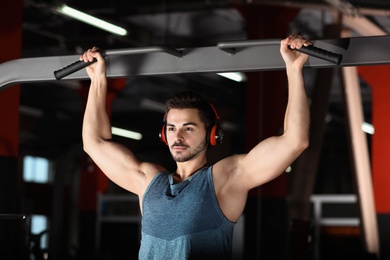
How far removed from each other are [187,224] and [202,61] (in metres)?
0.59

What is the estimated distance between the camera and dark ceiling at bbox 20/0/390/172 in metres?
9.53

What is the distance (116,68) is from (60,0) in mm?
5117

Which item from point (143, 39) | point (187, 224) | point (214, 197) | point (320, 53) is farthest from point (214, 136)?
point (143, 39)

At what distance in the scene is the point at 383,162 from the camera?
867 centimetres

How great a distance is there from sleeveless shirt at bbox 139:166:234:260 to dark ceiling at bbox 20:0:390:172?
5273mm

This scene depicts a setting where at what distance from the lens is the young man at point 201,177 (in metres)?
2.55

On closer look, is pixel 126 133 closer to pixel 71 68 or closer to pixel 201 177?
pixel 71 68

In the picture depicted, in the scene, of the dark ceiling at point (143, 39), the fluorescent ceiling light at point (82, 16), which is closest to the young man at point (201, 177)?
the fluorescent ceiling light at point (82, 16)

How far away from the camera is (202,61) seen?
2.74 meters

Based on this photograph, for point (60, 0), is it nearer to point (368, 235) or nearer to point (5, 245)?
point (5, 245)

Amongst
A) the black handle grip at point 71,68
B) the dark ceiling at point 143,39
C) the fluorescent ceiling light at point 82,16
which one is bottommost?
the black handle grip at point 71,68

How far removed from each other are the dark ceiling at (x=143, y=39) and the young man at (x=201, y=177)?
5120 mm

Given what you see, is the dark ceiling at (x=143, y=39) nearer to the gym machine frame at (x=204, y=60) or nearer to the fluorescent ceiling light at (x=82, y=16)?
the fluorescent ceiling light at (x=82, y=16)

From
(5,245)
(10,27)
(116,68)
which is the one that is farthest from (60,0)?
(116,68)
